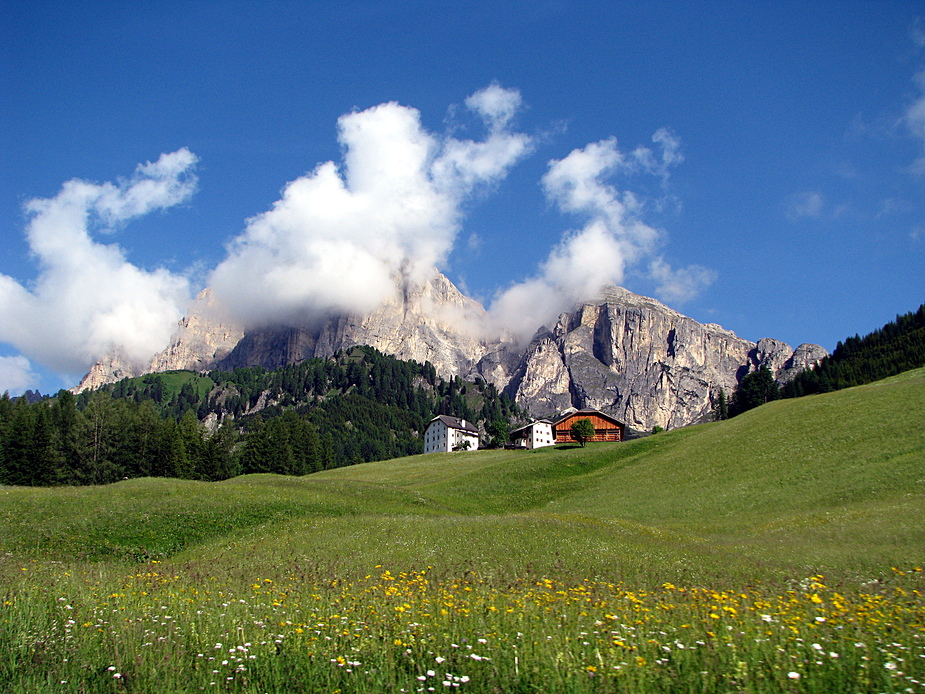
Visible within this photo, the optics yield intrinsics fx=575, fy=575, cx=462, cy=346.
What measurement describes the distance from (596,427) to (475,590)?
128 meters

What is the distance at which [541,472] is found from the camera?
71938 mm

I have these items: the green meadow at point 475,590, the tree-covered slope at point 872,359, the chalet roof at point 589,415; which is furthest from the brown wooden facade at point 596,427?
the green meadow at point 475,590

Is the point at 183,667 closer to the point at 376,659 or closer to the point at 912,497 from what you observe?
the point at 376,659

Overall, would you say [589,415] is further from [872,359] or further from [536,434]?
[872,359]

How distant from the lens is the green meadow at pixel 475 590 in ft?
24.2

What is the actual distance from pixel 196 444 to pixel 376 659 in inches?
4394

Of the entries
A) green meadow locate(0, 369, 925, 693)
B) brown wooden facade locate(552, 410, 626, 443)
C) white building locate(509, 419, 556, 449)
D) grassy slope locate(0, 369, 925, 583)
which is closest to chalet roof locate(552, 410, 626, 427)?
brown wooden facade locate(552, 410, 626, 443)

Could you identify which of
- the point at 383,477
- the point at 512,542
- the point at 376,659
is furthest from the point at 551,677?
the point at 383,477

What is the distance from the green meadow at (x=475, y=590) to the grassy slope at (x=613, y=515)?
258 mm

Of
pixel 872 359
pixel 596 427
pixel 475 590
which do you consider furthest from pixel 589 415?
pixel 475 590

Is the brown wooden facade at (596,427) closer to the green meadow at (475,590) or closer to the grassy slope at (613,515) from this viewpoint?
the grassy slope at (613,515)

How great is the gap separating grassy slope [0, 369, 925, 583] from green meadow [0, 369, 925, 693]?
26 cm

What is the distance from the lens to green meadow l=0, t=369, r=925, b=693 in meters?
7.37

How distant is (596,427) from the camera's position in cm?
13625
